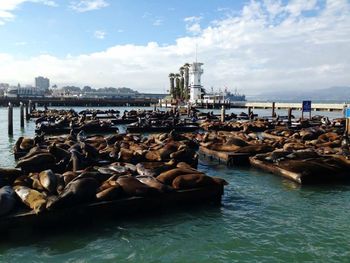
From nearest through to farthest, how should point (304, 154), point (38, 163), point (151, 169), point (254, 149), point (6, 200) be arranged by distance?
1. point (6, 200)
2. point (151, 169)
3. point (38, 163)
4. point (304, 154)
5. point (254, 149)

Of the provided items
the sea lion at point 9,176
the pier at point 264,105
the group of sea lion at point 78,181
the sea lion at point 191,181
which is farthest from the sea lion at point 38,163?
the pier at point 264,105

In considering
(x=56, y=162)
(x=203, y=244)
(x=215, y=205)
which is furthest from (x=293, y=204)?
(x=56, y=162)

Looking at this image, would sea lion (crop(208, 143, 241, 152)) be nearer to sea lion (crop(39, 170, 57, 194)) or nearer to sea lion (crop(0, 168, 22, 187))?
sea lion (crop(39, 170, 57, 194))

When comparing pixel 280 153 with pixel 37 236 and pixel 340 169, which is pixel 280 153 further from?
pixel 37 236

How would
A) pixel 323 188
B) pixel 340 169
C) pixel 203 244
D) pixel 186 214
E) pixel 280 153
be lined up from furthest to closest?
pixel 280 153 < pixel 340 169 < pixel 323 188 < pixel 186 214 < pixel 203 244

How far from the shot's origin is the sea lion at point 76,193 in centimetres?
795

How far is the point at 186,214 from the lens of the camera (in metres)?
9.05

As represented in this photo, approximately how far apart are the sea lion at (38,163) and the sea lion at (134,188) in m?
3.90

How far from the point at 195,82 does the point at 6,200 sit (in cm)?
7401

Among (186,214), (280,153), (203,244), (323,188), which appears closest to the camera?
(203,244)

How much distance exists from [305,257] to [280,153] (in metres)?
7.31

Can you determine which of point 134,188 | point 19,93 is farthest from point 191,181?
point 19,93

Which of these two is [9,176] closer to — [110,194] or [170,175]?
[110,194]

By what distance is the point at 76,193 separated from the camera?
8180 mm
